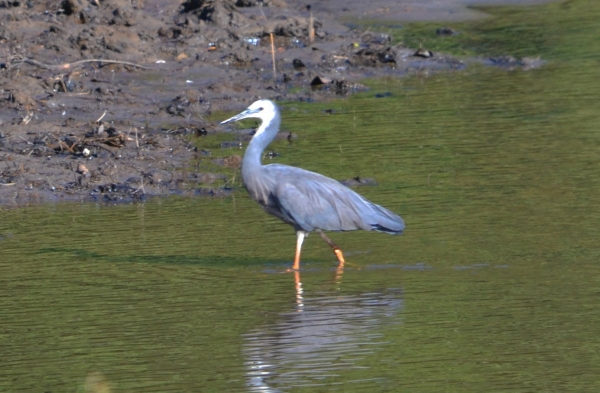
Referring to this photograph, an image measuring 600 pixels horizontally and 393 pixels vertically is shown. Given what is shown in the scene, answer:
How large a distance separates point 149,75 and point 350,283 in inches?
357

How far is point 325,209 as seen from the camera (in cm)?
845

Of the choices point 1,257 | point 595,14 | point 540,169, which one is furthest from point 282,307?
point 595,14

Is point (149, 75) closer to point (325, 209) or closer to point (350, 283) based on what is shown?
point (325, 209)

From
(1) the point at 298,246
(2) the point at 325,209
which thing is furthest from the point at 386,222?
(1) the point at 298,246

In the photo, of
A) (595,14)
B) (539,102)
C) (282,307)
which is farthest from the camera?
(595,14)

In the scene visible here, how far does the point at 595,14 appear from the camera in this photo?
21.7m

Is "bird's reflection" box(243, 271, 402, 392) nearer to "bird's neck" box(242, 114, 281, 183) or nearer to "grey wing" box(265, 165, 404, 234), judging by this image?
"grey wing" box(265, 165, 404, 234)

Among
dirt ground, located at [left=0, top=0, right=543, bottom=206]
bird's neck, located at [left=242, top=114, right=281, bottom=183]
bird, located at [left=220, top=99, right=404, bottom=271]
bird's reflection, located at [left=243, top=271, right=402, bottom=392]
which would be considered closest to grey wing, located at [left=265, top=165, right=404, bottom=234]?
bird, located at [left=220, top=99, right=404, bottom=271]

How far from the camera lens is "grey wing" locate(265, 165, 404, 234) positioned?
839 centimetres

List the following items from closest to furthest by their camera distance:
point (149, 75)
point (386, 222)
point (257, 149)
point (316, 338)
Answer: point (316, 338) < point (386, 222) < point (257, 149) < point (149, 75)

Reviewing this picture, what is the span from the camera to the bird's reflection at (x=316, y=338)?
230 inches

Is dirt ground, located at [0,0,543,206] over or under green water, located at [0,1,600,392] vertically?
over

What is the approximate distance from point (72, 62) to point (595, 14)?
10.7 m

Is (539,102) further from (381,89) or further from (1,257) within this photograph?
(1,257)
